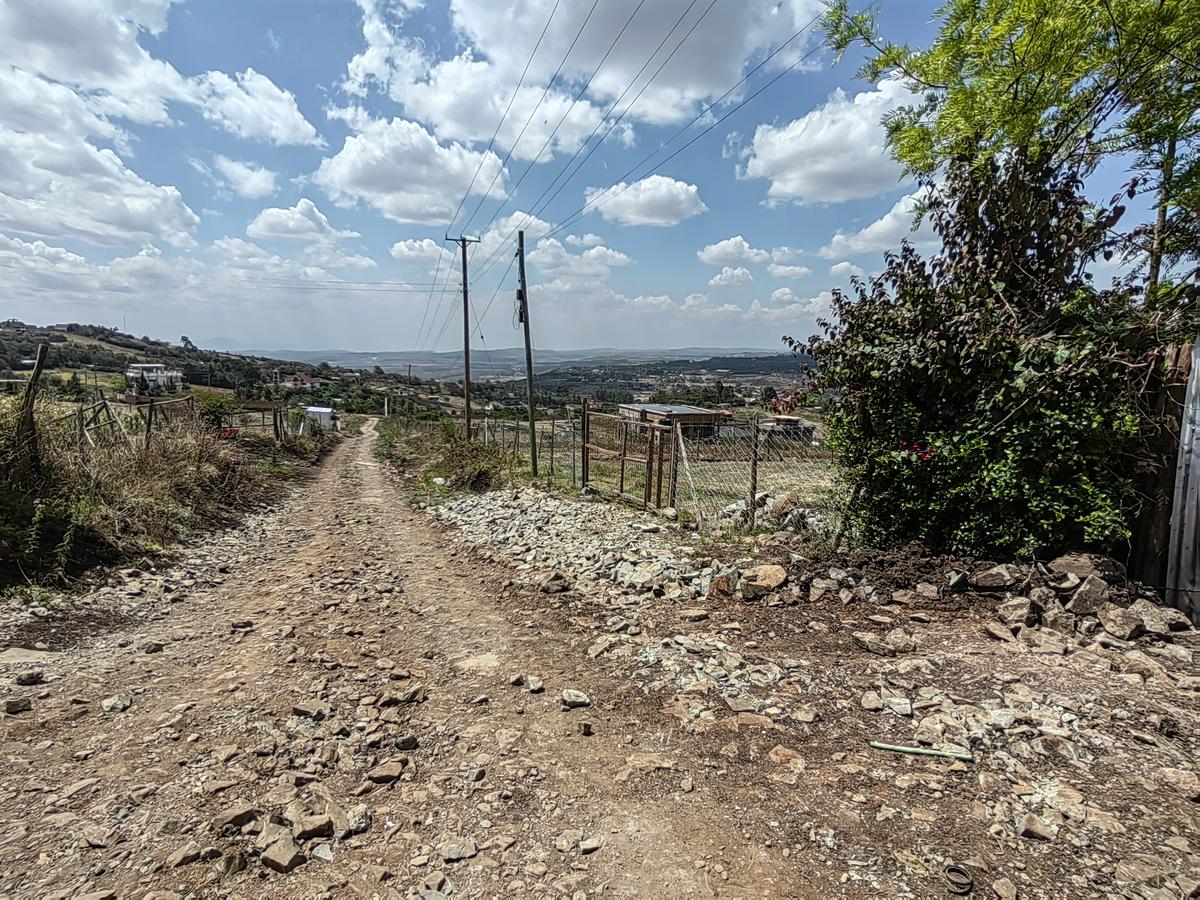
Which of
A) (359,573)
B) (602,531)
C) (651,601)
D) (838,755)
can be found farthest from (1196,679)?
(359,573)

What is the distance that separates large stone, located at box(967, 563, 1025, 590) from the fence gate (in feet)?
14.4

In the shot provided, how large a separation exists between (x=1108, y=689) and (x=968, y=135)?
5.02 meters

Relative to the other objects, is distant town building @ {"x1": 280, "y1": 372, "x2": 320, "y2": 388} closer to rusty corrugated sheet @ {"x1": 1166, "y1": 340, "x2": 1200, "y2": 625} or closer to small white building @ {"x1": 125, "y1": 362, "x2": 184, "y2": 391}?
small white building @ {"x1": 125, "y1": 362, "x2": 184, "y2": 391}

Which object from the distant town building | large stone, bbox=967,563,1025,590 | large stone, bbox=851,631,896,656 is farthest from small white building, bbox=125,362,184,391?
large stone, bbox=967,563,1025,590

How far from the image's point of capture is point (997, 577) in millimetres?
4531

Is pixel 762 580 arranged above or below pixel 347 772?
above

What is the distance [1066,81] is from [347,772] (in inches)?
317

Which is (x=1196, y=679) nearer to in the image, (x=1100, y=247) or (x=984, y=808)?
(x=984, y=808)

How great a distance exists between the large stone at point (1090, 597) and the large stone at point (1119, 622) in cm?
5

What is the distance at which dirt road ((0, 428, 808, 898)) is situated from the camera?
2.46 m

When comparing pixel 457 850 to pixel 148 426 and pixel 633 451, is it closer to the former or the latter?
pixel 633 451

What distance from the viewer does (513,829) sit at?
8.95ft

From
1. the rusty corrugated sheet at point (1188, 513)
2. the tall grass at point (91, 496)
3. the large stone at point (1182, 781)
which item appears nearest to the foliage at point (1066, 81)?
the rusty corrugated sheet at point (1188, 513)

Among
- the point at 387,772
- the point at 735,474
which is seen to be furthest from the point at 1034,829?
the point at 735,474
